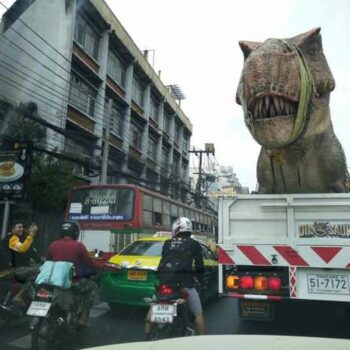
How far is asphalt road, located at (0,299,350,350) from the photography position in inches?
231

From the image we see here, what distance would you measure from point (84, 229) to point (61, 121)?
578cm

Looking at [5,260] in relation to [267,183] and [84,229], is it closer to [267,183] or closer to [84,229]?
[267,183]

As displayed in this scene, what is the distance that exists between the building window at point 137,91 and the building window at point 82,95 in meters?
4.96

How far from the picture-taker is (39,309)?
5164mm

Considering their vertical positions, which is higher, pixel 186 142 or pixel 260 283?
pixel 186 142

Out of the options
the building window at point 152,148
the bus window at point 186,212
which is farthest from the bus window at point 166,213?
the building window at point 152,148

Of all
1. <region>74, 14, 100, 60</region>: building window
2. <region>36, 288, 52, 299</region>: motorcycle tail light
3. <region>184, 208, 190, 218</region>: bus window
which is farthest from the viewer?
<region>74, 14, 100, 60</region>: building window

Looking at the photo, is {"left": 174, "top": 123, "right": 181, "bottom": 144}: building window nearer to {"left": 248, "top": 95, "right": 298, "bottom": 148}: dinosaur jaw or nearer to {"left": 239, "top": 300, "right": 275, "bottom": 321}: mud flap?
{"left": 239, "top": 300, "right": 275, "bottom": 321}: mud flap

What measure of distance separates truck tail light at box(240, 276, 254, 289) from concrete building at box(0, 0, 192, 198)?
309 inches

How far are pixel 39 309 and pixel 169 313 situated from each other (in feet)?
4.64

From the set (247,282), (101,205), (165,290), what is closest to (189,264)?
(165,290)

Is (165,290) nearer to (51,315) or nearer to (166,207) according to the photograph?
(51,315)

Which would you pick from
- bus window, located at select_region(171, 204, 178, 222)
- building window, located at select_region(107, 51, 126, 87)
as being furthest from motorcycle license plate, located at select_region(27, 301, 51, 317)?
building window, located at select_region(107, 51, 126, 87)

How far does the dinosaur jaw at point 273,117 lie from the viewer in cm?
466
